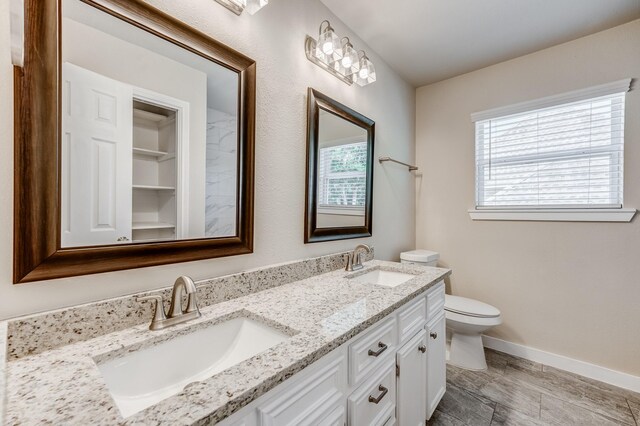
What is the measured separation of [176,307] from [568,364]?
8.79 feet

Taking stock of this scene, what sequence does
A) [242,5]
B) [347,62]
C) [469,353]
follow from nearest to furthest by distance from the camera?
[242,5] → [347,62] → [469,353]

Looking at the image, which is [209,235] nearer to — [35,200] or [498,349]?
[35,200]

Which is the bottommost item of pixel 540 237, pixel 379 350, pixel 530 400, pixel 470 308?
pixel 530 400

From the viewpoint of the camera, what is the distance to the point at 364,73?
181cm

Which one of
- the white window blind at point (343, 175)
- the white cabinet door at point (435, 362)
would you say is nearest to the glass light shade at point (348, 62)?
the white window blind at point (343, 175)

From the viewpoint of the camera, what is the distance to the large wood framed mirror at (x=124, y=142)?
2.35ft

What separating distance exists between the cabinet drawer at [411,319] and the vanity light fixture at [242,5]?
1424 mm

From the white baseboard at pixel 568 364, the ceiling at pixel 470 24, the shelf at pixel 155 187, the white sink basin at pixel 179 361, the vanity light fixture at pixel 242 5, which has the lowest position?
the white baseboard at pixel 568 364

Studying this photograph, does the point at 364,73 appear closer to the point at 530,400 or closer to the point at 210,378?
the point at 210,378

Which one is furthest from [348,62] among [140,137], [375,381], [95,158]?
[375,381]

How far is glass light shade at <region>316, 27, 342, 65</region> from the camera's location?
1.52 m

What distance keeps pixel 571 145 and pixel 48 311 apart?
301 centimetres

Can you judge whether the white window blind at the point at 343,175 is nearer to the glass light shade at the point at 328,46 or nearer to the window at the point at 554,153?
the glass light shade at the point at 328,46

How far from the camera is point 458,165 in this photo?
99.0 inches
